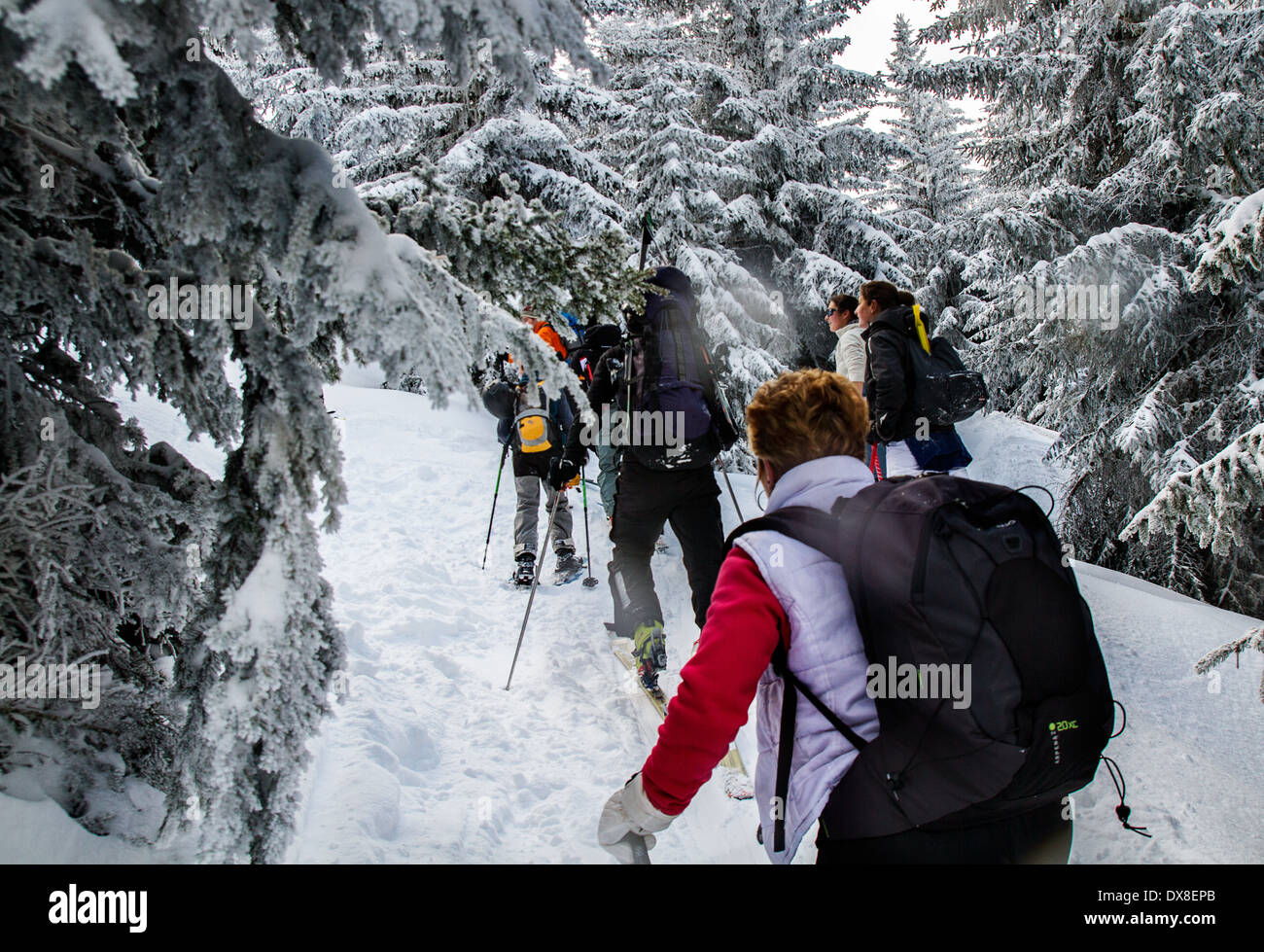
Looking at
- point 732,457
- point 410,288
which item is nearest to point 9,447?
point 410,288

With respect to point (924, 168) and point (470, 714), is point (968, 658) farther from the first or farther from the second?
point (924, 168)

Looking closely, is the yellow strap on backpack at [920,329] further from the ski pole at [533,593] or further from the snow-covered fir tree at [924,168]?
the snow-covered fir tree at [924,168]

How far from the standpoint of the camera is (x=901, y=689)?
165 centimetres

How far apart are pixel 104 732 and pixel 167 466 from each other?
1094mm

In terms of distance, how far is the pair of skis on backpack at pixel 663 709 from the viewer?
3.84 meters

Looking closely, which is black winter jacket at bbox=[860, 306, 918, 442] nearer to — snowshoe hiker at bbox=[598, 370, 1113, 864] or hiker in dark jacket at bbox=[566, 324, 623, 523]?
hiker in dark jacket at bbox=[566, 324, 623, 523]

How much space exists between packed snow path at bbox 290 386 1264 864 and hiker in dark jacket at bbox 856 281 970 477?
5.93 feet

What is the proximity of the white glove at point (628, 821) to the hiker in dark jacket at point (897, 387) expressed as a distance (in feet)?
12.4

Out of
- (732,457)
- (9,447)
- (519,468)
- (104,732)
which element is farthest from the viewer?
(732,457)

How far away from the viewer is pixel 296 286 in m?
1.89

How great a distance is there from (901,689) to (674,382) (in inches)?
120

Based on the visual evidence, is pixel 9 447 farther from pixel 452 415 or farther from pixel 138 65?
pixel 452 415

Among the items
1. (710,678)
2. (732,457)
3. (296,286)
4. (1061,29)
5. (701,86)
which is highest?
(701,86)

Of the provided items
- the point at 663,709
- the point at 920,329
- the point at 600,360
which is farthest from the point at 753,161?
the point at 663,709
